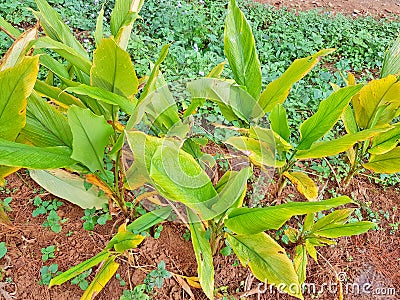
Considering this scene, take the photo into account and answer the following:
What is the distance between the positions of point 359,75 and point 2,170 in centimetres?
207

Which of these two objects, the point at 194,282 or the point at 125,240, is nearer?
the point at 125,240

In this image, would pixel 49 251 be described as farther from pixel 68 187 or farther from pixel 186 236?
pixel 186 236

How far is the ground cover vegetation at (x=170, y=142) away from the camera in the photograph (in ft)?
3.70

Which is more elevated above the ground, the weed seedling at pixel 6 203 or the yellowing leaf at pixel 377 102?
the yellowing leaf at pixel 377 102

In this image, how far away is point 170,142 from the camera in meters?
1.15

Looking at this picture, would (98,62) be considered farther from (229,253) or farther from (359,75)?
(359,75)

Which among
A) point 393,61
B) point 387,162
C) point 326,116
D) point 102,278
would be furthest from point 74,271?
point 393,61

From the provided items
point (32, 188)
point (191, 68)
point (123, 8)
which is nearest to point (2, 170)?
point (32, 188)

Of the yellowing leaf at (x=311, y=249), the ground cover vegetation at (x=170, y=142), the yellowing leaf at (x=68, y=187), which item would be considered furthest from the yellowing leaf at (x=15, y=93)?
the yellowing leaf at (x=311, y=249)

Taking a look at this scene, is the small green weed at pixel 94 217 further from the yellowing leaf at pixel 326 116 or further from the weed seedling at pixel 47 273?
the yellowing leaf at pixel 326 116

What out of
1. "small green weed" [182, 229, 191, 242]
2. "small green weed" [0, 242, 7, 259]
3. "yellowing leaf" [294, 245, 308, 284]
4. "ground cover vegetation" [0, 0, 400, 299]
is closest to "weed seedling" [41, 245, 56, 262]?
"ground cover vegetation" [0, 0, 400, 299]

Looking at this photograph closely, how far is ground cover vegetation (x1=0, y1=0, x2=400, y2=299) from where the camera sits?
1.13m

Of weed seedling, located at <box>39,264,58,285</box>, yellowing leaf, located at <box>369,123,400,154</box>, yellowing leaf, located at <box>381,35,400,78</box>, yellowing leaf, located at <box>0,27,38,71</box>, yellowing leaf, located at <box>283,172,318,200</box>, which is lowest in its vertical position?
weed seedling, located at <box>39,264,58,285</box>

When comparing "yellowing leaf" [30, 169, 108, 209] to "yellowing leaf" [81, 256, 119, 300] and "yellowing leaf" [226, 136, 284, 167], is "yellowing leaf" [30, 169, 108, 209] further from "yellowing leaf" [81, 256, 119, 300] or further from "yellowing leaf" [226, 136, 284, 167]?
"yellowing leaf" [226, 136, 284, 167]
